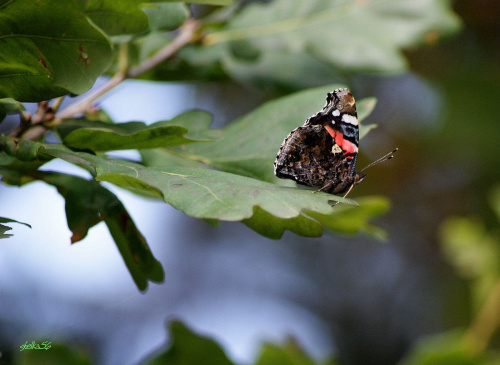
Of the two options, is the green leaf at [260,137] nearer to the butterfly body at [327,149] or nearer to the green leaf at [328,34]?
the butterfly body at [327,149]

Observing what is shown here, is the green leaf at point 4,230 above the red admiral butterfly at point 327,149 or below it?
above

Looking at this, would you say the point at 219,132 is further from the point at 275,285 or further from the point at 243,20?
the point at 275,285

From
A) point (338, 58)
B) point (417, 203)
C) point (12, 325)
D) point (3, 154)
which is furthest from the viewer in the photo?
point (417, 203)

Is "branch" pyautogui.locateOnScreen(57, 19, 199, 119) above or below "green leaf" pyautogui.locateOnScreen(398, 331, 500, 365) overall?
above

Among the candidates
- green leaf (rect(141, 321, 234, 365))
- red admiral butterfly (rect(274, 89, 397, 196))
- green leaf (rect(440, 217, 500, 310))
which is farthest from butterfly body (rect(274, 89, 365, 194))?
green leaf (rect(440, 217, 500, 310))

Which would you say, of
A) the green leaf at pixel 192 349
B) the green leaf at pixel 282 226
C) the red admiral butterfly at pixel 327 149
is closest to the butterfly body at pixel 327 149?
the red admiral butterfly at pixel 327 149

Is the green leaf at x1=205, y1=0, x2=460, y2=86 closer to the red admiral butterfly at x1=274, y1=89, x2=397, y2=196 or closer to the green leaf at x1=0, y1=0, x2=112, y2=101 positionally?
the red admiral butterfly at x1=274, y1=89, x2=397, y2=196

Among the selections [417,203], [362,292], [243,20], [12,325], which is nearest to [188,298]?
[362,292]
